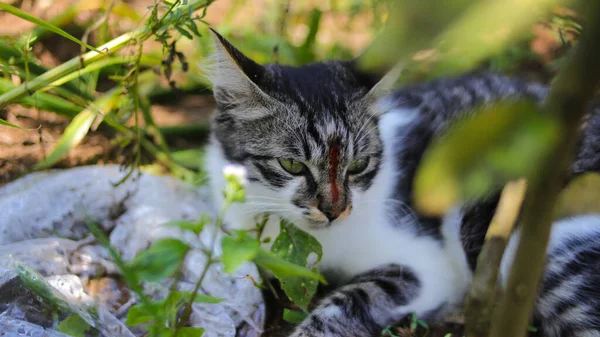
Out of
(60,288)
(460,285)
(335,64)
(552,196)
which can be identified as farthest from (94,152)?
(552,196)

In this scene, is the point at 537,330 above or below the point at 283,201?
below

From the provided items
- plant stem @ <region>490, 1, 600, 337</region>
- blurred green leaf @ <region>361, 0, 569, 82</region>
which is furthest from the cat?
blurred green leaf @ <region>361, 0, 569, 82</region>

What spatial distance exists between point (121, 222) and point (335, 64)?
3.96ft

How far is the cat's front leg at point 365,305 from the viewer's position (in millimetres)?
2281

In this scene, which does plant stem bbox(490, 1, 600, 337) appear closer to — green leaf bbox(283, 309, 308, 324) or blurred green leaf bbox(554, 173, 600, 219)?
blurred green leaf bbox(554, 173, 600, 219)

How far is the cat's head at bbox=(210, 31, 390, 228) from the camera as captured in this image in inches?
→ 88.8

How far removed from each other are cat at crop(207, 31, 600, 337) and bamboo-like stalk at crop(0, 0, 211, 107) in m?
0.30

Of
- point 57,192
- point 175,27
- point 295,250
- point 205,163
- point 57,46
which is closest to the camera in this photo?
point 295,250

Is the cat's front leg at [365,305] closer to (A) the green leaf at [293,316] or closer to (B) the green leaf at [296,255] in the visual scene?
(A) the green leaf at [293,316]

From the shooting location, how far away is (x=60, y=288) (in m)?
2.14

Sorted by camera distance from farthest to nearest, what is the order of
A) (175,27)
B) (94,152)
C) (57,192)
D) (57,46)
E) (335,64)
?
(57,46) → (94,152) → (57,192) → (335,64) → (175,27)

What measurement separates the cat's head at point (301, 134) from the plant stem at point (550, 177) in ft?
3.31

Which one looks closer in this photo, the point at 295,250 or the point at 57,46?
the point at 295,250

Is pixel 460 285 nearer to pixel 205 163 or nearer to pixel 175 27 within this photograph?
pixel 205 163
